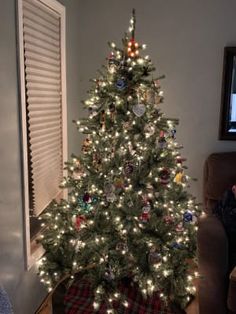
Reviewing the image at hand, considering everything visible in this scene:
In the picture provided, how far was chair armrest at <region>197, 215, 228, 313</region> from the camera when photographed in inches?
79.4

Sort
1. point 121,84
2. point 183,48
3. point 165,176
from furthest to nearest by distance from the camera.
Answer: point 183,48
point 165,176
point 121,84

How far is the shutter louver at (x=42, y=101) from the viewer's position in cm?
208

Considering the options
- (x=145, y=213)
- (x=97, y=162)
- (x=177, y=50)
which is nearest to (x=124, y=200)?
(x=145, y=213)

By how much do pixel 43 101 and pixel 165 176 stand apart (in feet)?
3.26

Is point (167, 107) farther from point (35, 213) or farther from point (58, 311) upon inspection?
point (58, 311)

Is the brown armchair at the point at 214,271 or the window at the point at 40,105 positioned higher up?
the window at the point at 40,105

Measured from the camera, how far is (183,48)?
3000 millimetres

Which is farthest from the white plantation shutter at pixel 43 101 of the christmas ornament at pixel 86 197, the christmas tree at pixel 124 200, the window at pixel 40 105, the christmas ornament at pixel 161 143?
the christmas ornament at pixel 161 143

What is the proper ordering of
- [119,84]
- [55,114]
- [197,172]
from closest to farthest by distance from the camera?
[119,84], [55,114], [197,172]

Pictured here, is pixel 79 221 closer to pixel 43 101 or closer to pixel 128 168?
pixel 128 168

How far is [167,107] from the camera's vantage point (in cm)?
309

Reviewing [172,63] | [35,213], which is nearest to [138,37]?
[172,63]

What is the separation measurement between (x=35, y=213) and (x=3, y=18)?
4.04 feet

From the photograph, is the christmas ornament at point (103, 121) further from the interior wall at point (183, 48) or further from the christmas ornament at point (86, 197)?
the interior wall at point (183, 48)
